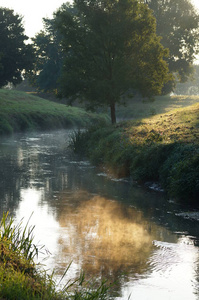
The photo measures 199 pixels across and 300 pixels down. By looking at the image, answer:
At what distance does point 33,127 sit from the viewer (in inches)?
1810

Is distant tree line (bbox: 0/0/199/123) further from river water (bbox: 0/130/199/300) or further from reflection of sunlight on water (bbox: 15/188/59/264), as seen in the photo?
reflection of sunlight on water (bbox: 15/188/59/264)

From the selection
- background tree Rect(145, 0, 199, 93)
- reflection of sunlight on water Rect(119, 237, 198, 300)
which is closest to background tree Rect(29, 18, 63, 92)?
background tree Rect(145, 0, 199, 93)

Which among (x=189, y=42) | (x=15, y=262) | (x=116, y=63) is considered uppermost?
(x=189, y=42)

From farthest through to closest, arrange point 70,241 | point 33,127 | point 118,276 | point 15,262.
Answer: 1. point 33,127
2. point 70,241
3. point 118,276
4. point 15,262

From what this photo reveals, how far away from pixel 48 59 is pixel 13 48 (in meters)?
23.2

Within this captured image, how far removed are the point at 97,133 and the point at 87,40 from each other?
763cm

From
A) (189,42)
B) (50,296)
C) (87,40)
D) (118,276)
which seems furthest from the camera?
(189,42)

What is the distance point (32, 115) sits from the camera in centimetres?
4881

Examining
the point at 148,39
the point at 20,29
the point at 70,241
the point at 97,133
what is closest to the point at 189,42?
the point at 20,29

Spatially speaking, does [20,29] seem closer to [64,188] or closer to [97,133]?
[97,133]

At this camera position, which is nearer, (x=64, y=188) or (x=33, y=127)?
(x=64, y=188)

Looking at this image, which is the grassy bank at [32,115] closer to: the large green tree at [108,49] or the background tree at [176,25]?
the large green tree at [108,49]

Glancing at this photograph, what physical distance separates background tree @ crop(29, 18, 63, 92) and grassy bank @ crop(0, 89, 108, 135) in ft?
60.3

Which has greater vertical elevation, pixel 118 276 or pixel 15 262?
pixel 15 262
